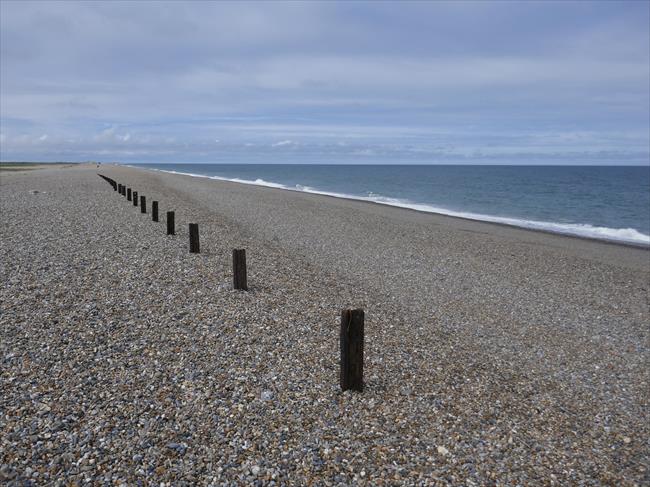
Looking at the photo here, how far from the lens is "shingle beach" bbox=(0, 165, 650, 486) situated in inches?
189

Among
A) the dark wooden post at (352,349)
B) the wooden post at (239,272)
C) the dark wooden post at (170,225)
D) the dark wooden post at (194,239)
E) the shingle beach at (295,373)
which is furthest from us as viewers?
the dark wooden post at (170,225)

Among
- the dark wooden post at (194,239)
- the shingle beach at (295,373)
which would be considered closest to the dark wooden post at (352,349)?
the shingle beach at (295,373)

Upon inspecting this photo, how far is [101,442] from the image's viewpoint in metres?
4.78

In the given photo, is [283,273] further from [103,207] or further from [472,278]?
[103,207]

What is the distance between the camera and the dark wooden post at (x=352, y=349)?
6.07 meters

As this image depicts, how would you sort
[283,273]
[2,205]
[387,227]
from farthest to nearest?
[387,227] < [2,205] < [283,273]

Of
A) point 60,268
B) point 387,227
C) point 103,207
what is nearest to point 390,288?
point 60,268

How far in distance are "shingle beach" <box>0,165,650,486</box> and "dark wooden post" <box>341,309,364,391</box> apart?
206mm

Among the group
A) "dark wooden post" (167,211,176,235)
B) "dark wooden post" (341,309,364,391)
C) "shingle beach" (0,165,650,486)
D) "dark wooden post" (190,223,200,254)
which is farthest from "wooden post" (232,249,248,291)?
"dark wooden post" (167,211,176,235)

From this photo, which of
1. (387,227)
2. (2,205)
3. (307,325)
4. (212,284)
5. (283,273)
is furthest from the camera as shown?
(387,227)

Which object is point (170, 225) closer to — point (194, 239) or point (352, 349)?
point (194, 239)

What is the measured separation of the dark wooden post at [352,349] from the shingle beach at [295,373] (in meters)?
0.21

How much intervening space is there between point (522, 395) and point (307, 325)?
3548mm

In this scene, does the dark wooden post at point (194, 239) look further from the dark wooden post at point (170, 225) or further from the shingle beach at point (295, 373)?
the dark wooden post at point (170, 225)
